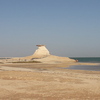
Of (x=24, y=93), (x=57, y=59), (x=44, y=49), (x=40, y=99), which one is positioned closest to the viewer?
(x=40, y=99)

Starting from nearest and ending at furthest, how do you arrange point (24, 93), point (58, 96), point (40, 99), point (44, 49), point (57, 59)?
point (40, 99)
point (58, 96)
point (24, 93)
point (57, 59)
point (44, 49)

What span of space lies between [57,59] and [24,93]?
84855 mm

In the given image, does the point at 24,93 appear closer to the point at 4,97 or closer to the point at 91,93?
the point at 4,97

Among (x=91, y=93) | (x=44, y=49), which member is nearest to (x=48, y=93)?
(x=91, y=93)

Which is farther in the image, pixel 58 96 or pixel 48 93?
pixel 48 93

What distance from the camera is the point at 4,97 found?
12.8m

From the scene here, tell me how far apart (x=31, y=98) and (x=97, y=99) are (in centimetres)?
422

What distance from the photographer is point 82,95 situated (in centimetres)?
1370

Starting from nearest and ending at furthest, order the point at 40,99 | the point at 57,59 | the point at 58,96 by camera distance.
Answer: the point at 40,99
the point at 58,96
the point at 57,59

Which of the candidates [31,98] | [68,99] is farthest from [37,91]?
[68,99]

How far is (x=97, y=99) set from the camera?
41.3 ft

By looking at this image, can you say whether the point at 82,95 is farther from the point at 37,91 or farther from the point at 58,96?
the point at 37,91

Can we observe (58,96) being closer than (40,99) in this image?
No

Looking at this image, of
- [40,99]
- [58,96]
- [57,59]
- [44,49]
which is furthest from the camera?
[44,49]
